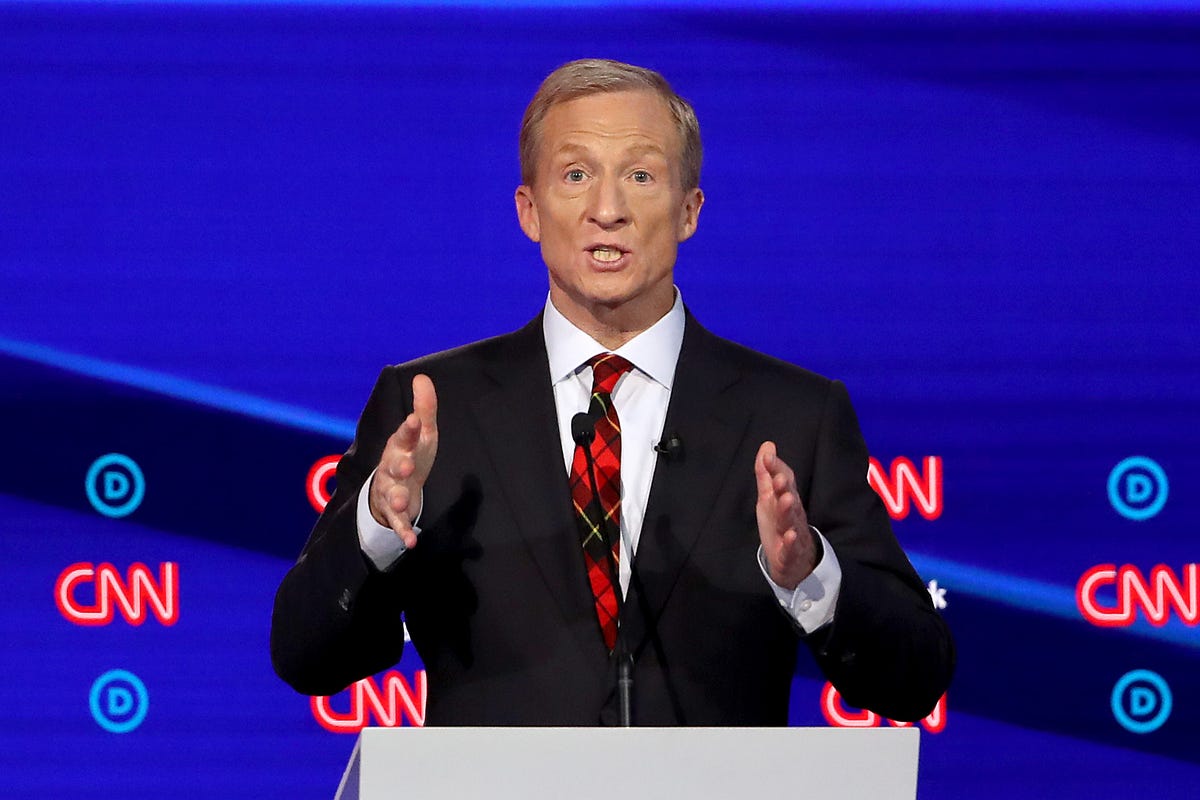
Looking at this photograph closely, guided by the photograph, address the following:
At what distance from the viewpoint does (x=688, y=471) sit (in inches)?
88.5

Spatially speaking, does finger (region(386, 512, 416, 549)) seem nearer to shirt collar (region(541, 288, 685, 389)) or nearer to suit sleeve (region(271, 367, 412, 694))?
suit sleeve (region(271, 367, 412, 694))

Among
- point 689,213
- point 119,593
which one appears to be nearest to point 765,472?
point 689,213

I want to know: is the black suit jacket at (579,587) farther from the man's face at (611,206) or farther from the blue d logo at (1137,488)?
the blue d logo at (1137,488)

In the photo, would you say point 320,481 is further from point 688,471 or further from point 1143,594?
point 1143,594

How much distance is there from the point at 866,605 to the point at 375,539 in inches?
22.3

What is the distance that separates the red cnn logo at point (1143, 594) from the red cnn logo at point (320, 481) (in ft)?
4.83

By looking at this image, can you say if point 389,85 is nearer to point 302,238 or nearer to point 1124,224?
point 302,238

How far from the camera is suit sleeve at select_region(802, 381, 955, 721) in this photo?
2.02 meters

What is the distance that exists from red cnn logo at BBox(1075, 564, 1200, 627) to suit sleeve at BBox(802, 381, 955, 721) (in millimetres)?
1209

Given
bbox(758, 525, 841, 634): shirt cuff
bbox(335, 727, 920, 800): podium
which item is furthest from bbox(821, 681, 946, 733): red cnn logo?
bbox(335, 727, 920, 800): podium

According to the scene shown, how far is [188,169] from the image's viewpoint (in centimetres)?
337

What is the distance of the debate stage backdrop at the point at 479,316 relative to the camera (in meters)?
3.36

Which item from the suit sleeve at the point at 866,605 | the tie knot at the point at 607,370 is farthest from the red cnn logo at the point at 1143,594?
the tie knot at the point at 607,370

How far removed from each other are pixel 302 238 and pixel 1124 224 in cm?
160
